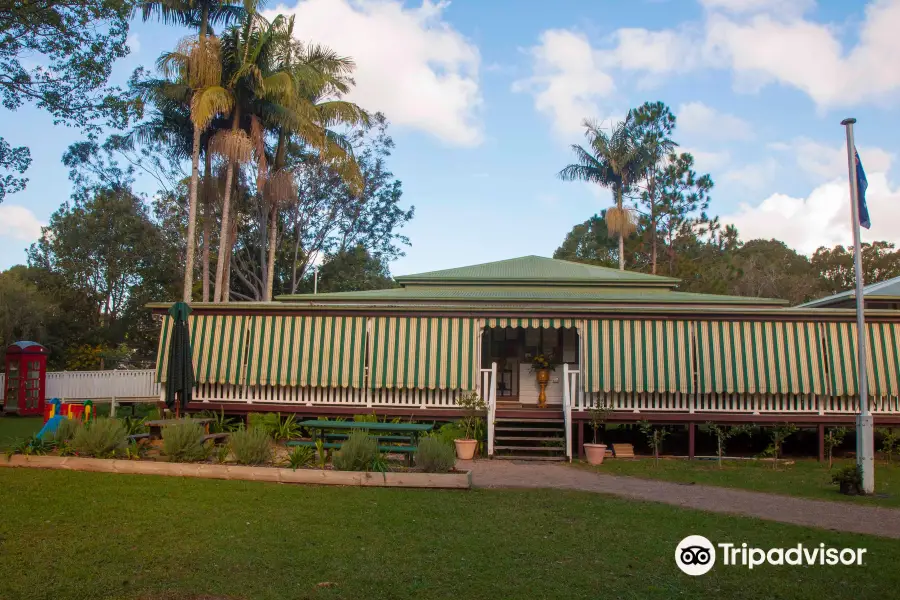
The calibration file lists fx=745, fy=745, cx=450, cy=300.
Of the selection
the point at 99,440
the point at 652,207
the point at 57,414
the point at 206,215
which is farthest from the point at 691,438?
the point at 652,207

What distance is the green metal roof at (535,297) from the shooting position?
2005 centimetres

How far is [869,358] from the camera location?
54.3ft

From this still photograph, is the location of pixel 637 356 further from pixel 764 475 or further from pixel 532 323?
pixel 764 475

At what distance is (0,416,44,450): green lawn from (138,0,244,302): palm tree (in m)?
5.51

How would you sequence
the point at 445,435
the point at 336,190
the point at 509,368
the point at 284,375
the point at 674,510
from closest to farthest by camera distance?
the point at 674,510
the point at 445,435
the point at 284,375
the point at 509,368
the point at 336,190

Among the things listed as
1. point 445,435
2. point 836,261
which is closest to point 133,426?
point 445,435

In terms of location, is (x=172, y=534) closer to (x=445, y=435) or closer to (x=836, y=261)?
(x=445, y=435)

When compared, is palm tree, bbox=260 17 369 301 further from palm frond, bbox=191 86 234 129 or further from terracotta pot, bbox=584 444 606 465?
terracotta pot, bbox=584 444 606 465

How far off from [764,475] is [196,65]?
19.8 metres

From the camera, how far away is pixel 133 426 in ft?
46.6

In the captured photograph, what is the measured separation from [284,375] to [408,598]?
11981mm

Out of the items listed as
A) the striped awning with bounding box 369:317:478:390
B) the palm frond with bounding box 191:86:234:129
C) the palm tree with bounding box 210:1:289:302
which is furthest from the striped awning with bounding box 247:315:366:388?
the palm tree with bounding box 210:1:289:302

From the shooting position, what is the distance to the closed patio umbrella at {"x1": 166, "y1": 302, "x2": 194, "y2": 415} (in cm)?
1450

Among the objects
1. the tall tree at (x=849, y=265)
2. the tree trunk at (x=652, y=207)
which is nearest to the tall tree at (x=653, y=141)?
the tree trunk at (x=652, y=207)
